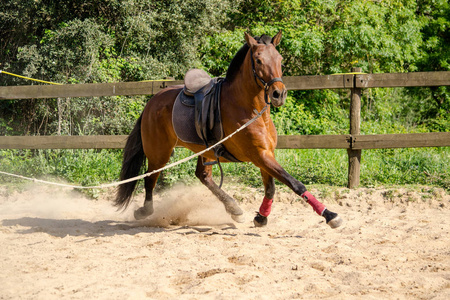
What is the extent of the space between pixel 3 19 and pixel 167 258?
1007 cm

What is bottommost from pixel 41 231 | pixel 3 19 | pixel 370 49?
pixel 41 231

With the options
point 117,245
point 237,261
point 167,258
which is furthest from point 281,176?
point 117,245

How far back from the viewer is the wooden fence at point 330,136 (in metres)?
6.75

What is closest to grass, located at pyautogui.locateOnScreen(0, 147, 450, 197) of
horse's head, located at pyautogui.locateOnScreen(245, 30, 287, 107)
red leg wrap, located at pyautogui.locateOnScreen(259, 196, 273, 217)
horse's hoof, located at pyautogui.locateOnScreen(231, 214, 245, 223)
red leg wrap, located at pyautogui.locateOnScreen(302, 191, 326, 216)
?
horse's hoof, located at pyautogui.locateOnScreen(231, 214, 245, 223)

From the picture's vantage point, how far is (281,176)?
4797mm

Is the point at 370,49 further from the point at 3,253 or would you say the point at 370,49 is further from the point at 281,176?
the point at 3,253

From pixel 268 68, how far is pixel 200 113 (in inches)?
45.5

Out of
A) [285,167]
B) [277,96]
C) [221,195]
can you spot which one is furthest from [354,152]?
[277,96]

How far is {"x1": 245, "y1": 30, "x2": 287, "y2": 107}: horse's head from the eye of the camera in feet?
14.3

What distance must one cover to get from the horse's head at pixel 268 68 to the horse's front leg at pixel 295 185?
0.67 metres

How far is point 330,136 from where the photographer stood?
6.95 m

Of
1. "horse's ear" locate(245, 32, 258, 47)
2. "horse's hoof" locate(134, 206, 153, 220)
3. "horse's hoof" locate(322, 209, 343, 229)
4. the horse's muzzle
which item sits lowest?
"horse's hoof" locate(134, 206, 153, 220)

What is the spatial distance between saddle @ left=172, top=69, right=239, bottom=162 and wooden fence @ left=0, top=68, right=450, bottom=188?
70.6 inches

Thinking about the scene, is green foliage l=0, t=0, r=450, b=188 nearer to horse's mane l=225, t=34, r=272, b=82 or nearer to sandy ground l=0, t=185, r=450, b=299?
sandy ground l=0, t=185, r=450, b=299
